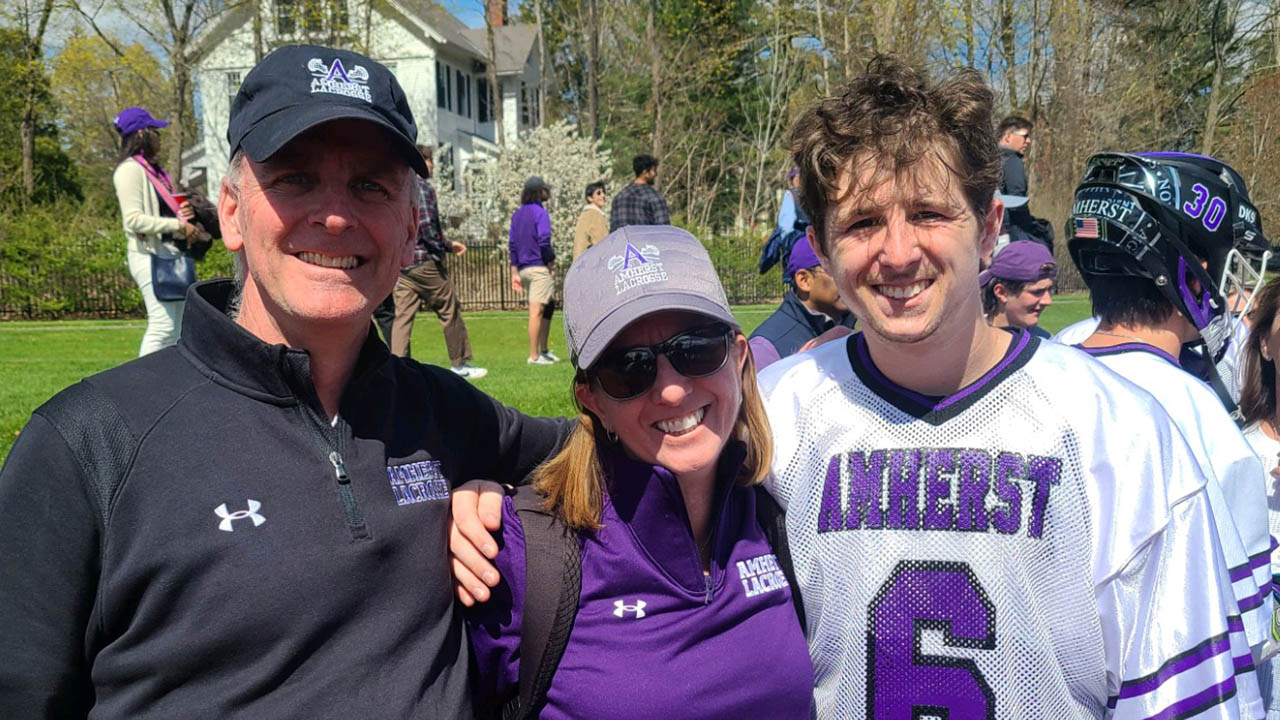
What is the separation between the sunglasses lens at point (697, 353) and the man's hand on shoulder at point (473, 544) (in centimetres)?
55

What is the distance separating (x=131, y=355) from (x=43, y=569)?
42.5 ft

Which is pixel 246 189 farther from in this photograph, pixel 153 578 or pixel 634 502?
pixel 634 502

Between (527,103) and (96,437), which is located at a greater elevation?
(527,103)

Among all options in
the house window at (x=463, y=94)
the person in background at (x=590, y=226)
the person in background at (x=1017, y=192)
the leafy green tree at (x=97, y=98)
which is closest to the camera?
the person in background at (x=1017, y=192)

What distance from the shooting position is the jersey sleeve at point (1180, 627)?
78.7 inches

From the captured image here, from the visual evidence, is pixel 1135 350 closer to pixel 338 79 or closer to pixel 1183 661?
pixel 1183 661

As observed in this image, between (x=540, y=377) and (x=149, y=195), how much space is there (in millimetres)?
4224

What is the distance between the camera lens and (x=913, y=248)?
216 centimetres

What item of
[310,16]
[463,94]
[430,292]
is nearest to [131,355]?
[430,292]

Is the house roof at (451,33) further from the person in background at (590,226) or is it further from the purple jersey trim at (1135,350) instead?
the purple jersey trim at (1135,350)

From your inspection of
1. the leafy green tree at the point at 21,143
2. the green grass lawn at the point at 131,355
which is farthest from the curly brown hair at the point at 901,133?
the leafy green tree at the point at 21,143

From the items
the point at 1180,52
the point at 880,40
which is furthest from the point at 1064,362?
the point at 1180,52

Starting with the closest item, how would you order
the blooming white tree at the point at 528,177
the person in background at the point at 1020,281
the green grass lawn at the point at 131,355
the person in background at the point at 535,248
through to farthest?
1. the person in background at the point at 1020,281
2. the green grass lawn at the point at 131,355
3. the person in background at the point at 535,248
4. the blooming white tree at the point at 528,177

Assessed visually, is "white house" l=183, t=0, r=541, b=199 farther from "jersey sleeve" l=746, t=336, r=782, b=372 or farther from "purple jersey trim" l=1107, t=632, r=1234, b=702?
"purple jersey trim" l=1107, t=632, r=1234, b=702
